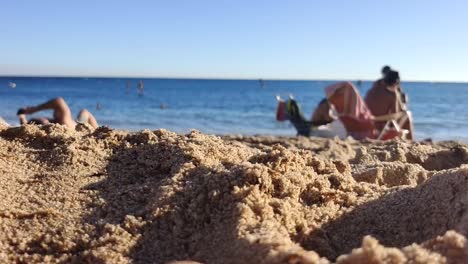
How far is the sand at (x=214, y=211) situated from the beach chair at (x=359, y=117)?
7.19 metres

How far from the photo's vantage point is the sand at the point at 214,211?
1.60 meters

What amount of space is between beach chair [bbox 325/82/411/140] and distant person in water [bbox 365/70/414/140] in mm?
116

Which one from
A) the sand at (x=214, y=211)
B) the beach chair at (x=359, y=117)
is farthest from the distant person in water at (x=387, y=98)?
the sand at (x=214, y=211)

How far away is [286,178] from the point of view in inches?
79.1

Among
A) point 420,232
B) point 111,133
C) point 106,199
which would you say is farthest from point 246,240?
point 111,133

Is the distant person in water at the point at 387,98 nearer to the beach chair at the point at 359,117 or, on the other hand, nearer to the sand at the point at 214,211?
the beach chair at the point at 359,117

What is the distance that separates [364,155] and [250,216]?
256cm

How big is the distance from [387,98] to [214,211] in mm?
8151

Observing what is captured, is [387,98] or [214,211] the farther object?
[387,98]

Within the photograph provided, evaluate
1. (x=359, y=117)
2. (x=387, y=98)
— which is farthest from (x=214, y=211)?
(x=387, y=98)

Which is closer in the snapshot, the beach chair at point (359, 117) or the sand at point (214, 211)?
the sand at point (214, 211)

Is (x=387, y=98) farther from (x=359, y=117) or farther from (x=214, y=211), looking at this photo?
(x=214, y=211)

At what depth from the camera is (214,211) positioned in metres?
1.83

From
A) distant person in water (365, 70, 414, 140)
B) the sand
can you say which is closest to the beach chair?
distant person in water (365, 70, 414, 140)
